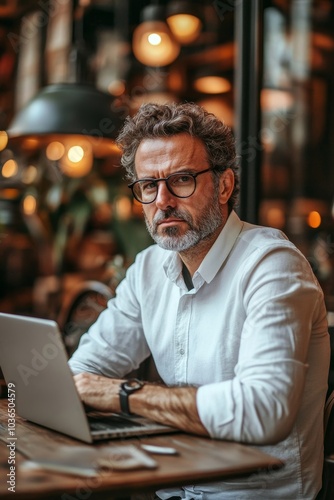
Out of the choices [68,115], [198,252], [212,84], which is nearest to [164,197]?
[198,252]

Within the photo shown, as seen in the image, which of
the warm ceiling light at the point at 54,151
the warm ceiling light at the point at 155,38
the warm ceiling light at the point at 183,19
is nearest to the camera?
the warm ceiling light at the point at 155,38

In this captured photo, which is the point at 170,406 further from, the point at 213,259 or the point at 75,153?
the point at 75,153

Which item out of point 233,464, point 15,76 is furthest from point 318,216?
point 233,464

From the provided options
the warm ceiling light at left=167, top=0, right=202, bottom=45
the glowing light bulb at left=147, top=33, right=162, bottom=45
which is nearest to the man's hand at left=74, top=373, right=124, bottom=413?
the glowing light bulb at left=147, top=33, right=162, bottom=45

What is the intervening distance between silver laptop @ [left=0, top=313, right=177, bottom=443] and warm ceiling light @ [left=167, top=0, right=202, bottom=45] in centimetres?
335

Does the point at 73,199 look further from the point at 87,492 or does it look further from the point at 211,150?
the point at 87,492

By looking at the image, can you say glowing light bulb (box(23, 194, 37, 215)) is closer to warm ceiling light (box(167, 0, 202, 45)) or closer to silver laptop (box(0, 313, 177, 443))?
warm ceiling light (box(167, 0, 202, 45))

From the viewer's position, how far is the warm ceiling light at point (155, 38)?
14.6 ft

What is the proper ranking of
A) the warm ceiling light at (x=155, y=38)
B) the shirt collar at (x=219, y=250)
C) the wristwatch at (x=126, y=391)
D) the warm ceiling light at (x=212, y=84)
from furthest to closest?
1. the warm ceiling light at (x=212, y=84)
2. the warm ceiling light at (x=155, y=38)
3. the shirt collar at (x=219, y=250)
4. the wristwatch at (x=126, y=391)

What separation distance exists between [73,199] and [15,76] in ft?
7.34

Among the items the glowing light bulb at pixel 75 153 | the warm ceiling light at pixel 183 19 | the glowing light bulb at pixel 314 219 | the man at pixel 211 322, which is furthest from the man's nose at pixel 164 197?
the glowing light bulb at pixel 314 219

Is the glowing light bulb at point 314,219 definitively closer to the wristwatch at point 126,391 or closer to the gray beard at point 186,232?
the gray beard at point 186,232

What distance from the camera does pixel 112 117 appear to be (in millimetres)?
3486

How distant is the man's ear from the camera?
202 centimetres
